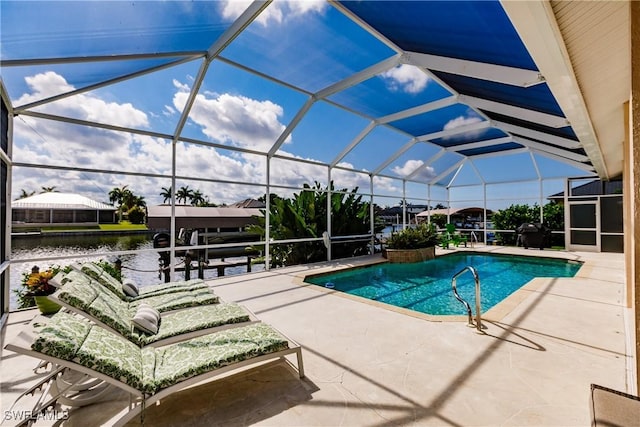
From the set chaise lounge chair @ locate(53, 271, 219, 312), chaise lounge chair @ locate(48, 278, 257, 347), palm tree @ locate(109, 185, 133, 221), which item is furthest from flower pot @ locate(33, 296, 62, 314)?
palm tree @ locate(109, 185, 133, 221)

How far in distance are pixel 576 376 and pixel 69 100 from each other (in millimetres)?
7786

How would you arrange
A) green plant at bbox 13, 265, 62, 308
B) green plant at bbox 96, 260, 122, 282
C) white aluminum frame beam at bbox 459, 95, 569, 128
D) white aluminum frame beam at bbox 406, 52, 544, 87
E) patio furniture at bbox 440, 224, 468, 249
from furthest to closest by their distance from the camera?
patio furniture at bbox 440, 224, 468, 249 < green plant at bbox 96, 260, 122, 282 < white aluminum frame beam at bbox 459, 95, 569, 128 < green plant at bbox 13, 265, 62, 308 < white aluminum frame beam at bbox 406, 52, 544, 87

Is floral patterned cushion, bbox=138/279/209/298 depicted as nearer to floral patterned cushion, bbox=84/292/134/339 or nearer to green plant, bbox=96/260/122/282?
floral patterned cushion, bbox=84/292/134/339

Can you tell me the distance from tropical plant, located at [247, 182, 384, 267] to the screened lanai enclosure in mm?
1292

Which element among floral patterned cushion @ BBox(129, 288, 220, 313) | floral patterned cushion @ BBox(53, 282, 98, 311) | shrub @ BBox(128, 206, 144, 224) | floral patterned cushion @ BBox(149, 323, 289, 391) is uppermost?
shrub @ BBox(128, 206, 144, 224)

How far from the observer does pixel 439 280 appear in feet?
25.7

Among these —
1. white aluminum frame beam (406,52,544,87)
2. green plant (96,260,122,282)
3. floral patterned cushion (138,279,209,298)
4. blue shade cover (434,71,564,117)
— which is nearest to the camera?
white aluminum frame beam (406,52,544,87)

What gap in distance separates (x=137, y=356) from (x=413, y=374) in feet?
8.10

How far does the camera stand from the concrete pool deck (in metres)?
2.24

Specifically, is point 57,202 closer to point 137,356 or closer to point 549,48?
point 137,356

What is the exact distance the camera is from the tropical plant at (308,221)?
9.68m

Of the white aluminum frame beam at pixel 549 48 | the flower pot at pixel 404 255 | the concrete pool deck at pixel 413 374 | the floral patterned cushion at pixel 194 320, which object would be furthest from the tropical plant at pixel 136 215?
the white aluminum frame beam at pixel 549 48

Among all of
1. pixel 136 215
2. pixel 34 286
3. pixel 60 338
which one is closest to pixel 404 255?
pixel 136 215

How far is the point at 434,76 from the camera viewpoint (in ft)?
18.3
